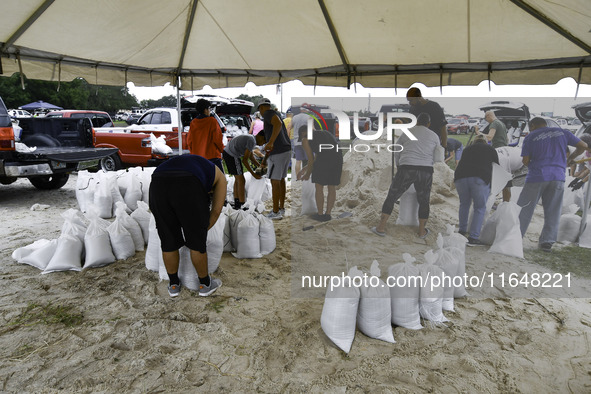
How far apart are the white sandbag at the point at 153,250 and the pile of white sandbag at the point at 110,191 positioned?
2.06 metres

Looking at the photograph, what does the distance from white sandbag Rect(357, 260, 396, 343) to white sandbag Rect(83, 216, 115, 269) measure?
2420 mm

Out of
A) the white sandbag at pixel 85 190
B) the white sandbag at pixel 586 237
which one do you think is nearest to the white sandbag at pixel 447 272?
the white sandbag at pixel 586 237

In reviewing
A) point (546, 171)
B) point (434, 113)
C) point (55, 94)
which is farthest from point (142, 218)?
point (55, 94)

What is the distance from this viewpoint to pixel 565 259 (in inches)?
149

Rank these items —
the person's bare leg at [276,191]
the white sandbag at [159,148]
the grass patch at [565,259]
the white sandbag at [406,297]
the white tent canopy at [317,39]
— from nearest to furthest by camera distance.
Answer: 1. the white sandbag at [406,297]
2. the white tent canopy at [317,39]
3. the grass patch at [565,259]
4. the person's bare leg at [276,191]
5. the white sandbag at [159,148]

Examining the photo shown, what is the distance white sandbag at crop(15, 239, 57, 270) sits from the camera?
10.7 feet

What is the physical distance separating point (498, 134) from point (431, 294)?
2.19 meters

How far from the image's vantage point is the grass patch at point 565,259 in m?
3.54

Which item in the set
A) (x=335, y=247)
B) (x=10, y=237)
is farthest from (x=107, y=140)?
(x=335, y=247)

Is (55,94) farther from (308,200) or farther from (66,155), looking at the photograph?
(308,200)

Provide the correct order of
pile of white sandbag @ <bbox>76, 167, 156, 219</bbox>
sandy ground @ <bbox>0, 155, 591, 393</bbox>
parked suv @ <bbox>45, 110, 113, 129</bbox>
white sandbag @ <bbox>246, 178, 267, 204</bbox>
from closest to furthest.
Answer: sandy ground @ <bbox>0, 155, 591, 393</bbox>, pile of white sandbag @ <bbox>76, 167, 156, 219</bbox>, white sandbag @ <bbox>246, 178, 267, 204</bbox>, parked suv @ <bbox>45, 110, 113, 129</bbox>

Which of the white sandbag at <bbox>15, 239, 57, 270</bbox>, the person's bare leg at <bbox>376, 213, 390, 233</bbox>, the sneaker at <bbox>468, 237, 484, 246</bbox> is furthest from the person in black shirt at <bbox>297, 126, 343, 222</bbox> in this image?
the white sandbag at <bbox>15, 239, 57, 270</bbox>

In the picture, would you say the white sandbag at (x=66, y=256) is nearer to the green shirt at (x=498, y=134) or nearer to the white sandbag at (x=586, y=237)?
the green shirt at (x=498, y=134)

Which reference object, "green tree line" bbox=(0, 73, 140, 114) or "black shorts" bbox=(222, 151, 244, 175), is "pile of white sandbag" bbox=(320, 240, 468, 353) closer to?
"black shorts" bbox=(222, 151, 244, 175)
